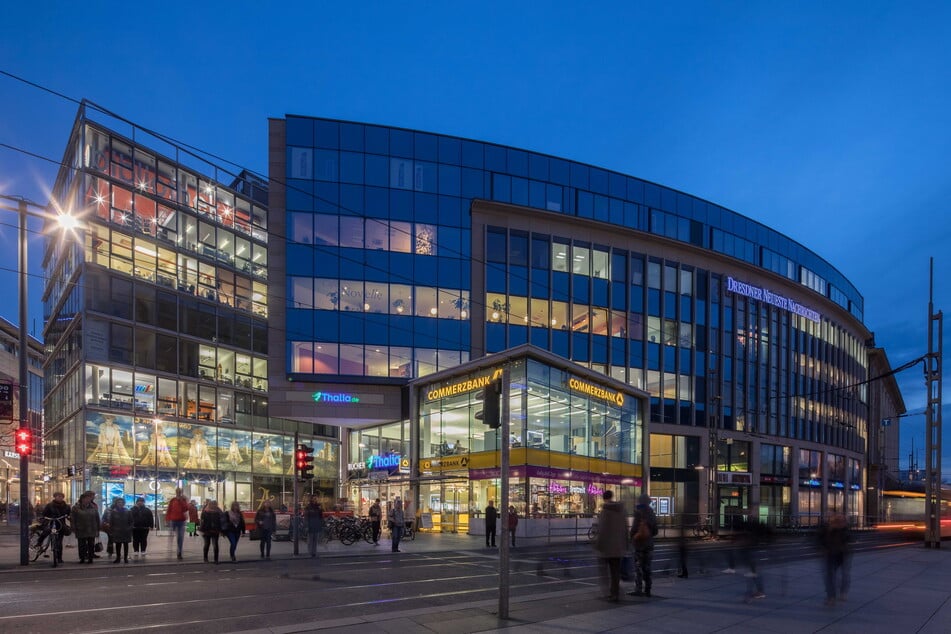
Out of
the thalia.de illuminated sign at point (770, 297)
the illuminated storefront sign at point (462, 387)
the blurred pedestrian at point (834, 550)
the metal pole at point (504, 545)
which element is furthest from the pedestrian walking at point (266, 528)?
the thalia.de illuminated sign at point (770, 297)

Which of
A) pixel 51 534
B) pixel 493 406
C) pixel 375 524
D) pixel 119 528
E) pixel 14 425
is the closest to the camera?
pixel 493 406

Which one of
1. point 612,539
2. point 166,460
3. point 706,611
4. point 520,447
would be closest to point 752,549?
point 706,611

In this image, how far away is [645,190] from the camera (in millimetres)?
50438

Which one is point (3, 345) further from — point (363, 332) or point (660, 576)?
point (660, 576)

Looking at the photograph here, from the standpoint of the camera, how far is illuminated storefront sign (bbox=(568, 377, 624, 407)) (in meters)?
34.4

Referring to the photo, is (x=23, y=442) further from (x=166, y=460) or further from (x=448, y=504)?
(x=166, y=460)

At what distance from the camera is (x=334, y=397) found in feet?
129

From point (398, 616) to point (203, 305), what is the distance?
1617 inches

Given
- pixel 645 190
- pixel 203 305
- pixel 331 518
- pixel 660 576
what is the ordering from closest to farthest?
pixel 660 576 < pixel 331 518 < pixel 203 305 < pixel 645 190

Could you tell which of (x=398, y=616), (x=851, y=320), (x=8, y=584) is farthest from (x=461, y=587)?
(x=851, y=320)

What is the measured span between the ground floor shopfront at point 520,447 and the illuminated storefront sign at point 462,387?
6cm

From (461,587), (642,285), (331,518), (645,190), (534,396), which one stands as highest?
(645,190)

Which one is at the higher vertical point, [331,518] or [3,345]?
[3,345]

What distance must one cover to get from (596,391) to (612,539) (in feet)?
82.2
